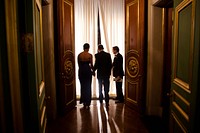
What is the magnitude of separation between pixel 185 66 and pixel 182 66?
0.25 ft

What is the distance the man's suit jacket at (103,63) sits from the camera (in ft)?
13.2

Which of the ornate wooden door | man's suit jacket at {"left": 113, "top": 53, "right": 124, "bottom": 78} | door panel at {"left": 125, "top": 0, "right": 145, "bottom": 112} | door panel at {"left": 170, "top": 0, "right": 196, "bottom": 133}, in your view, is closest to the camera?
the ornate wooden door

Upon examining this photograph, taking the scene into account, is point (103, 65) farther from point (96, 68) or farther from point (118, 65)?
point (118, 65)

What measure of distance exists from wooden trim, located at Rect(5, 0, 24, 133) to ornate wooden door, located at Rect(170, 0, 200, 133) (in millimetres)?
1279

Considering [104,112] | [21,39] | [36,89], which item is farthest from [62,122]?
[21,39]

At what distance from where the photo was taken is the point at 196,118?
127 centimetres

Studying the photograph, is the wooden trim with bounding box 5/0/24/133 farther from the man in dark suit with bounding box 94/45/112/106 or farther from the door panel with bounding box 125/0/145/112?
the man in dark suit with bounding box 94/45/112/106

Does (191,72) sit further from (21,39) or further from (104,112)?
(104,112)

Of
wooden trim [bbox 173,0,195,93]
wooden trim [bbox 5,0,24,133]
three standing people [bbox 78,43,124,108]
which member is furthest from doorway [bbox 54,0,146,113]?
wooden trim [bbox 5,0,24,133]

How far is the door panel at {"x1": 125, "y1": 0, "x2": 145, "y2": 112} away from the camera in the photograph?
3512mm

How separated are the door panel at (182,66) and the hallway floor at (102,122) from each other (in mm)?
1215

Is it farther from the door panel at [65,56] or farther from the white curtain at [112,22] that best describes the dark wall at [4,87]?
the white curtain at [112,22]

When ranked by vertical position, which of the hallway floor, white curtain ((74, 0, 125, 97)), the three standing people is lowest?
the hallway floor

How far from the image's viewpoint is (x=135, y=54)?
12.1 ft
